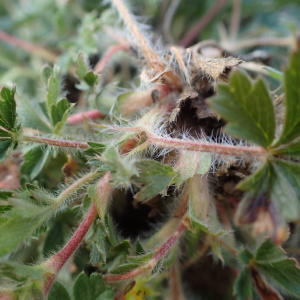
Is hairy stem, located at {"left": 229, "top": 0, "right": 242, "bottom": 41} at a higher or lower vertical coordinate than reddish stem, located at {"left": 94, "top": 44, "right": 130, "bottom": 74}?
lower

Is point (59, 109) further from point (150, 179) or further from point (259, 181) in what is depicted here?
point (259, 181)

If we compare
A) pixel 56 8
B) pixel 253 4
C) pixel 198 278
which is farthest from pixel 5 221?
pixel 253 4

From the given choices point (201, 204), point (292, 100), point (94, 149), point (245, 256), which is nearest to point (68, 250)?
point (94, 149)

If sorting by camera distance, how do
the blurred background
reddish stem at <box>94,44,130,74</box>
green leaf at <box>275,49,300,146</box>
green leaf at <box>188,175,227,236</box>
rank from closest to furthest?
1. green leaf at <box>275,49,300,146</box>
2. green leaf at <box>188,175,227,236</box>
3. reddish stem at <box>94,44,130,74</box>
4. the blurred background

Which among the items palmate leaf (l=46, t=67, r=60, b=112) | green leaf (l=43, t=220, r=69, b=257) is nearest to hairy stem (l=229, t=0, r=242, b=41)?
palmate leaf (l=46, t=67, r=60, b=112)

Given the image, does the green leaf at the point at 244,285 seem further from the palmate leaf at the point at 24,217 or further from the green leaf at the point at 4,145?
the green leaf at the point at 4,145

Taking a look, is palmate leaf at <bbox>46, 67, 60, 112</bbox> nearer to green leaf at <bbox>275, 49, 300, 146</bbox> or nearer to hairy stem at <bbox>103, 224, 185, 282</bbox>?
hairy stem at <bbox>103, 224, 185, 282</bbox>
